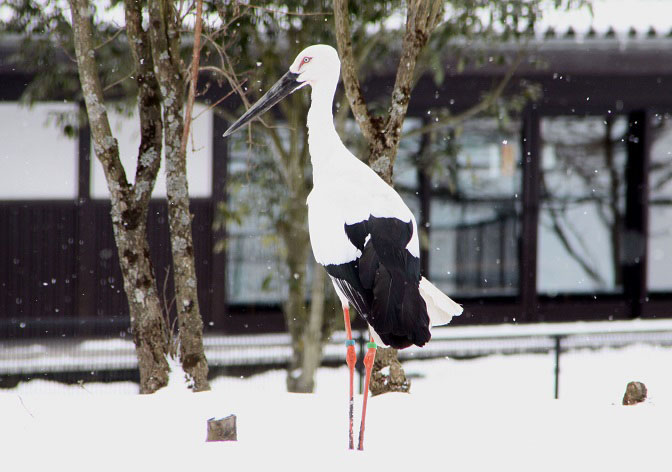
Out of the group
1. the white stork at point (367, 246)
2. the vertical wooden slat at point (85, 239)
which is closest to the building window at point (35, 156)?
the vertical wooden slat at point (85, 239)

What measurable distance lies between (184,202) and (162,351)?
0.91 m

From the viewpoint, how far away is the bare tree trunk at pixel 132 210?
515cm

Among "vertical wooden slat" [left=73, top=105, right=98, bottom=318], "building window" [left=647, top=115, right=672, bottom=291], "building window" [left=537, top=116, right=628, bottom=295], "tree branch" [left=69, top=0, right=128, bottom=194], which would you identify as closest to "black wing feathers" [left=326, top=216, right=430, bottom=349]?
"tree branch" [left=69, top=0, right=128, bottom=194]

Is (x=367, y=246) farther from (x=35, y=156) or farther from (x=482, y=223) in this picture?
(x=482, y=223)

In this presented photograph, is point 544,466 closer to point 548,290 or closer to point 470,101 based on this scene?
point 470,101

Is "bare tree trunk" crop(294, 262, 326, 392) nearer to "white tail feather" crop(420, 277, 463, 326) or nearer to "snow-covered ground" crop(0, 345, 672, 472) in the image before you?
"snow-covered ground" crop(0, 345, 672, 472)

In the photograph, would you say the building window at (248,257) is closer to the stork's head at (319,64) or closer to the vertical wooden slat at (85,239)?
the vertical wooden slat at (85,239)

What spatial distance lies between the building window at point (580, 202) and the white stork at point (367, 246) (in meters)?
6.48

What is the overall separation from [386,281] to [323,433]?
3.47 ft

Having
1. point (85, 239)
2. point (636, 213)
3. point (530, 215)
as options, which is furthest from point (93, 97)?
point (636, 213)

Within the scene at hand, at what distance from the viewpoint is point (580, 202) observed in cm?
1038

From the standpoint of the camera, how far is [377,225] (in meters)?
3.74

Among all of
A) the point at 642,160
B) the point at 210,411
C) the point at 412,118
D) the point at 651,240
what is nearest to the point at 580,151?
the point at 642,160

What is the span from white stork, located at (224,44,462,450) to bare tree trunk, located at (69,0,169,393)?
147 cm
